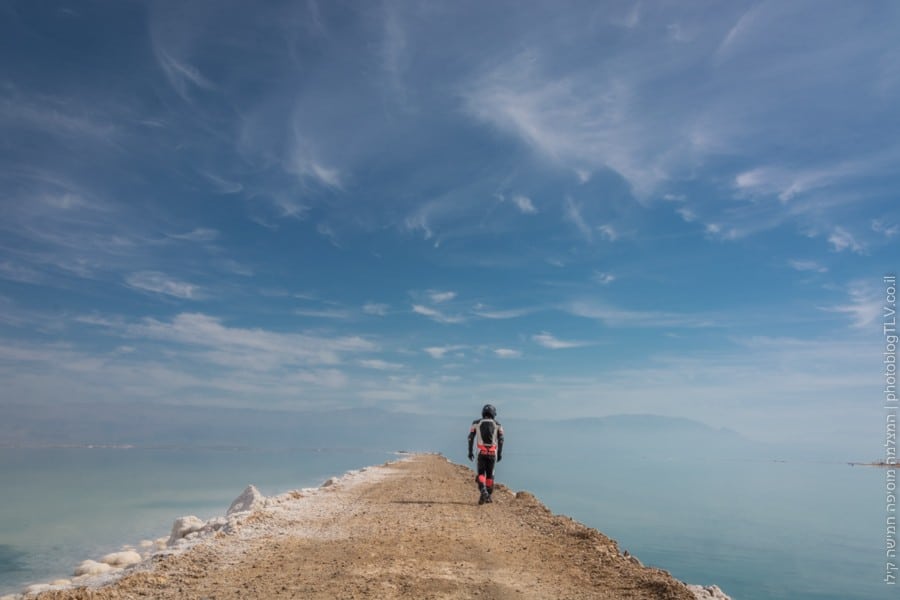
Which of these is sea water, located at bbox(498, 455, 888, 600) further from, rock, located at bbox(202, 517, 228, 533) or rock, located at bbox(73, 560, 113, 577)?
rock, located at bbox(73, 560, 113, 577)

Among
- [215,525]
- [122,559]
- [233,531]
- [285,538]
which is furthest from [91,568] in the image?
[285,538]

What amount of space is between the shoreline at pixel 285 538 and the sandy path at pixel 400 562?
4cm

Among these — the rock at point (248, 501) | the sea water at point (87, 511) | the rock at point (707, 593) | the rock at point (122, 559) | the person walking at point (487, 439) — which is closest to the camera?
the rock at point (707, 593)

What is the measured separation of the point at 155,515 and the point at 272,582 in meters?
24.5

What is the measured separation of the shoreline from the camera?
859cm

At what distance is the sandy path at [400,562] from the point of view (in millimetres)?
7938

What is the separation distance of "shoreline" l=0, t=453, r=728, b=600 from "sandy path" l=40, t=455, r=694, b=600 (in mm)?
38

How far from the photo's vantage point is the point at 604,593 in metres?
8.11

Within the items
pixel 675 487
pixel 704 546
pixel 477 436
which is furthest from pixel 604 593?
pixel 675 487

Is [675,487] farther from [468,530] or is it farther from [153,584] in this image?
[153,584]

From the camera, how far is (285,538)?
12047 mm

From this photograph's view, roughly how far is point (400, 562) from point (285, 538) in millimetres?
3819

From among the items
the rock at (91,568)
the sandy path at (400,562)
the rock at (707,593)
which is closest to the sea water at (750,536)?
the sandy path at (400,562)

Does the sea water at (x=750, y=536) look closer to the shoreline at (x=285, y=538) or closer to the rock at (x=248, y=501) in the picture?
the shoreline at (x=285, y=538)
